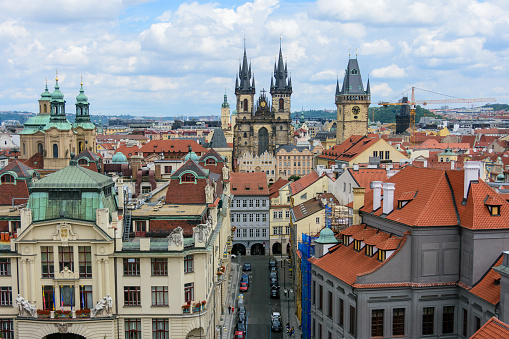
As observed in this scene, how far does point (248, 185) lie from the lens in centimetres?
10262

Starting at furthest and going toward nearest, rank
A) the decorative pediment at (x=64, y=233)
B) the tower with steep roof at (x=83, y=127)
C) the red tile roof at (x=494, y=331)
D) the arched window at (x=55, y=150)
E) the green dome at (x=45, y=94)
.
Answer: the tower with steep roof at (x=83, y=127), the green dome at (x=45, y=94), the arched window at (x=55, y=150), the decorative pediment at (x=64, y=233), the red tile roof at (x=494, y=331)

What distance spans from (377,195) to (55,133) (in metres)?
71.2

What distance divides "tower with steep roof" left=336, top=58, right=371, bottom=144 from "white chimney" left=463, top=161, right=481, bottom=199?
14943 cm

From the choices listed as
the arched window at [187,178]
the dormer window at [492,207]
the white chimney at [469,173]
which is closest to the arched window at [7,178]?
the arched window at [187,178]

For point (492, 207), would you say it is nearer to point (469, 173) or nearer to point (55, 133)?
point (469, 173)

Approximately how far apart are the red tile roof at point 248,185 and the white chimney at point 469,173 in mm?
59552

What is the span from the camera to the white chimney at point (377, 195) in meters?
48.5

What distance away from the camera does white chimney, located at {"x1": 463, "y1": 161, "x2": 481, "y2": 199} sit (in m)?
41.8

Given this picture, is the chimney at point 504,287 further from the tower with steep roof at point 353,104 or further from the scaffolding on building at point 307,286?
the tower with steep roof at point 353,104

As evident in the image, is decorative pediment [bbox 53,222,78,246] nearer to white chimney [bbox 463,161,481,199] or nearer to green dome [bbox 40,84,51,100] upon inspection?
white chimney [bbox 463,161,481,199]

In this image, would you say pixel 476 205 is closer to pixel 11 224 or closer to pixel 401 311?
pixel 401 311

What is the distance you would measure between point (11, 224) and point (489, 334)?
37.8 metres

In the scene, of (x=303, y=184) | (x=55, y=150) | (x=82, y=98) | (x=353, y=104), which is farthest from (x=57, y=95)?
(x=353, y=104)

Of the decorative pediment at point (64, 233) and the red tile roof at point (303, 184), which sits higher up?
the decorative pediment at point (64, 233)
